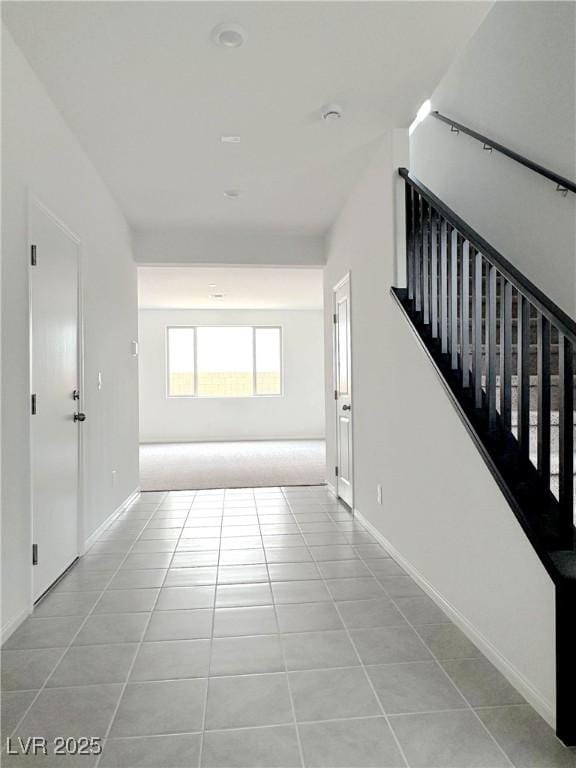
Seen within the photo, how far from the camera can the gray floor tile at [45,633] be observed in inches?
86.8

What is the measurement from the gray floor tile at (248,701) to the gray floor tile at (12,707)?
0.64 meters

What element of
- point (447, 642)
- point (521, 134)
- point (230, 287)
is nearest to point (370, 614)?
point (447, 642)

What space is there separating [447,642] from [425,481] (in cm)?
82

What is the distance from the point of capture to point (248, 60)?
2.59 m

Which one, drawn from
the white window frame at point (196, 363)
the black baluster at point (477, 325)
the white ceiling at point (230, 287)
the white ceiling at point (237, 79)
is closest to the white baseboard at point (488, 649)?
the black baluster at point (477, 325)

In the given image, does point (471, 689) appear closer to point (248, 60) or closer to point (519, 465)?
point (519, 465)

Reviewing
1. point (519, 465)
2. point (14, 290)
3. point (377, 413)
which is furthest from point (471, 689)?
point (14, 290)

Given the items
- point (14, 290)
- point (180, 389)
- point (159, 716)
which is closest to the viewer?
point (159, 716)

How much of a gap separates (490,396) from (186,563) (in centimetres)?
214

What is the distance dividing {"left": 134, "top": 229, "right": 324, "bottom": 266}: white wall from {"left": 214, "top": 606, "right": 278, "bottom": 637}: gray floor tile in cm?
390

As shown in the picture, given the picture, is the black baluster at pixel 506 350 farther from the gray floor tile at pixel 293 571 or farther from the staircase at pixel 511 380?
the gray floor tile at pixel 293 571

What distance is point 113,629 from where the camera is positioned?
235cm

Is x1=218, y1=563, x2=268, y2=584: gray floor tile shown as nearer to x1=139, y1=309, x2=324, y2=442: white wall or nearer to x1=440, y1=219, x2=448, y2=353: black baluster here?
x1=440, y1=219, x2=448, y2=353: black baluster

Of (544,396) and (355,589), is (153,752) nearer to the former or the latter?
(355,589)
